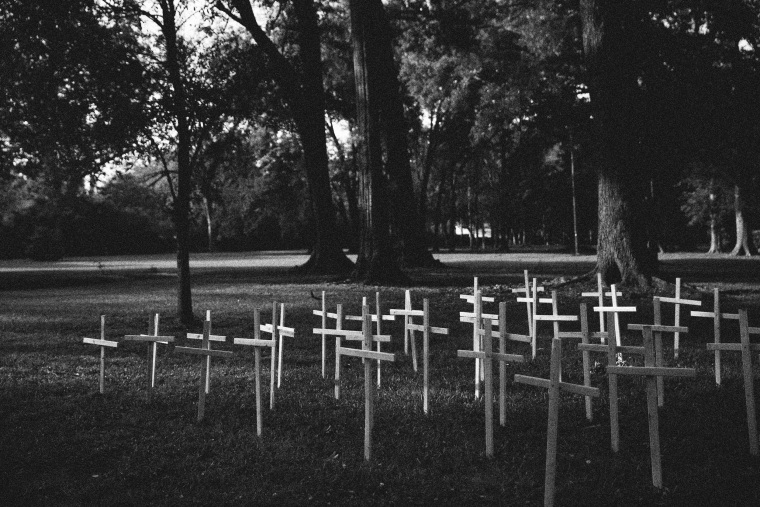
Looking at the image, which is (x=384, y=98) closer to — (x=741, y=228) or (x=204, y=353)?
(x=204, y=353)

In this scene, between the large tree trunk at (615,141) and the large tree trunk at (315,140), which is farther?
the large tree trunk at (315,140)

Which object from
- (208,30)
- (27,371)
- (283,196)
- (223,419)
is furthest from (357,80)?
(283,196)

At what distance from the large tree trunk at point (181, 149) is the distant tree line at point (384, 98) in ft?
0.11

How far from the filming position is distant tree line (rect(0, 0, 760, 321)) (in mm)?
10828

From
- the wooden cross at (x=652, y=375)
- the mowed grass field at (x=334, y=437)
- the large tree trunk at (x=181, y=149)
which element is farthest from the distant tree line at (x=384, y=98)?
the wooden cross at (x=652, y=375)

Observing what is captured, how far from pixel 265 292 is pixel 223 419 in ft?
41.4

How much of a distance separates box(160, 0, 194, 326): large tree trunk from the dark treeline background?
3 cm

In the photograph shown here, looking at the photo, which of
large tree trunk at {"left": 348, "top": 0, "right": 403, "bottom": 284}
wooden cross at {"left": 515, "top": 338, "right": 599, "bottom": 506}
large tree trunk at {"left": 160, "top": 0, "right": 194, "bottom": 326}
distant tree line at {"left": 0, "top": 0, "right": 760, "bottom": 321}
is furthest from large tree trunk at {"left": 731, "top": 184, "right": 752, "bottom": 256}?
wooden cross at {"left": 515, "top": 338, "right": 599, "bottom": 506}

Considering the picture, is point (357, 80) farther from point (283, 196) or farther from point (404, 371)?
point (283, 196)

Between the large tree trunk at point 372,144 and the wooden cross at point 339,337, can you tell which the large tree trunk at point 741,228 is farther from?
the wooden cross at point 339,337

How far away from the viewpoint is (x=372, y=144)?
18.5 metres

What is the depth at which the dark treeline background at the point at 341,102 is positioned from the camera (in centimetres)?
1072

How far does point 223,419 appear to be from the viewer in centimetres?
605

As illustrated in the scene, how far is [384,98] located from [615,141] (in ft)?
22.1
